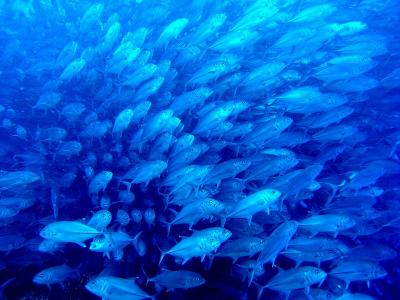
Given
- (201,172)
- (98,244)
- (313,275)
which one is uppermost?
(201,172)

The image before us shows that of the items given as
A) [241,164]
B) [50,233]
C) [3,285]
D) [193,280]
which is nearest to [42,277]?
[3,285]

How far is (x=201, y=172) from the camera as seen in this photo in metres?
3.95

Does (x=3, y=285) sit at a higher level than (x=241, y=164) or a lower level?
lower

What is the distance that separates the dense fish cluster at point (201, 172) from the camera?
3.84 meters

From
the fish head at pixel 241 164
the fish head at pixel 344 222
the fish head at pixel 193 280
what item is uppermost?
the fish head at pixel 241 164

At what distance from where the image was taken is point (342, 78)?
5.39m

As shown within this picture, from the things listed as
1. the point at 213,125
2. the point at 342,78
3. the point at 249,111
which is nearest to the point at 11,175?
the point at 213,125

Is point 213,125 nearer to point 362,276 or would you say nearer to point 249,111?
point 249,111

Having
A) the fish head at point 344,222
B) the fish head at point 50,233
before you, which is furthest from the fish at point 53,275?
the fish head at point 344,222

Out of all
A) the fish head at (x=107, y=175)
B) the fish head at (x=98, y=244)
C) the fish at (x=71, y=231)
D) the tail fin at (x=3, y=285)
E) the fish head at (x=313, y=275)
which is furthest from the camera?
the fish head at (x=107, y=175)

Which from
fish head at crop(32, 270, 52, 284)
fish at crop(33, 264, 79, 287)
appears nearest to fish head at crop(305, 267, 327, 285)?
fish at crop(33, 264, 79, 287)

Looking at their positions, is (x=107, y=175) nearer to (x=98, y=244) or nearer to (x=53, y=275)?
(x=98, y=244)

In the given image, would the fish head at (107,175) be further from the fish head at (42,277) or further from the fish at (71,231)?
the fish head at (42,277)

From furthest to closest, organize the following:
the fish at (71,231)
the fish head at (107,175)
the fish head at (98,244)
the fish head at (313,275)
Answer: the fish head at (107,175)
the fish head at (313,275)
the fish head at (98,244)
the fish at (71,231)
